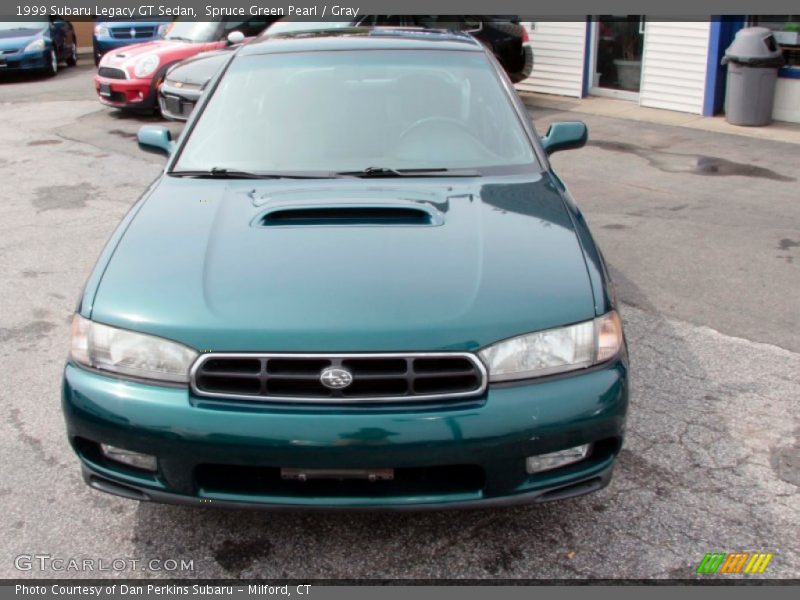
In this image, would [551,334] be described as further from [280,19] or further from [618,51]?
[618,51]

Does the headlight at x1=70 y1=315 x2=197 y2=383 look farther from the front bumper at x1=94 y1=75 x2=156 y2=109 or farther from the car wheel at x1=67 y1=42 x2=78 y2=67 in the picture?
the car wheel at x1=67 y1=42 x2=78 y2=67

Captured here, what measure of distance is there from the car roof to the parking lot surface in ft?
6.09

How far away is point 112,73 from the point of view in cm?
1184

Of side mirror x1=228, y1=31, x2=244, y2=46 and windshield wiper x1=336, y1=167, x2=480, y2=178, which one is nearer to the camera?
windshield wiper x1=336, y1=167, x2=480, y2=178

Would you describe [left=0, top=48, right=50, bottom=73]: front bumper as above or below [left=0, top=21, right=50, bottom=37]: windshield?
below

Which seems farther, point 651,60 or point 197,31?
point 197,31

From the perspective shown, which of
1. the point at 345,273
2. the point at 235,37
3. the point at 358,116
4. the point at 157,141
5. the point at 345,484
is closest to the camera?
the point at 345,484

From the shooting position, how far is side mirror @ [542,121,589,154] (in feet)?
14.4

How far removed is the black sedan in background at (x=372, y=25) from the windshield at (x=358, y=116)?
13.3 feet

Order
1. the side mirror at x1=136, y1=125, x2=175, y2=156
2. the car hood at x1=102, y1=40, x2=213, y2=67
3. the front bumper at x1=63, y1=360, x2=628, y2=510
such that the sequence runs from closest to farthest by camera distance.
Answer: the front bumper at x1=63, y1=360, x2=628, y2=510 → the side mirror at x1=136, y1=125, x2=175, y2=156 → the car hood at x1=102, y1=40, x2=213, y2=67

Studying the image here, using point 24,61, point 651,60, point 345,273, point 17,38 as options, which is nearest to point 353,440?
point 345,273

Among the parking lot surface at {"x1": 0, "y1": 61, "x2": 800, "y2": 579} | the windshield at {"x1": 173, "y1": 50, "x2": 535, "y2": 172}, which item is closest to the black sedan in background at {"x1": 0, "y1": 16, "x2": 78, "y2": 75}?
the parking lot surface at {"x1": 0, "y1": 61, "x2": 800, "y2": 579}

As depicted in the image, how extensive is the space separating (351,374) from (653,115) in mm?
10389

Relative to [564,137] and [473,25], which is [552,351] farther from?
[473,25]
